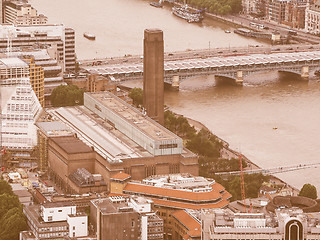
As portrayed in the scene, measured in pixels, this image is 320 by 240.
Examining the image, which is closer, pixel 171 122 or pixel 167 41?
pixel 171 122

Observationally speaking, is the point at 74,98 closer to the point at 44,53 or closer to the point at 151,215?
the point at 44,53

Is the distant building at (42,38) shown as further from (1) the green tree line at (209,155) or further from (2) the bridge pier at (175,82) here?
(1) the green tree line at (209,155)

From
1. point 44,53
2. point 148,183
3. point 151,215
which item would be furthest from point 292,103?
point 151,215

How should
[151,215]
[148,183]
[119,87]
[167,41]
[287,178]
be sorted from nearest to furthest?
[151,215] < [148,183] < [287,178] < [119,87] < [167,41]

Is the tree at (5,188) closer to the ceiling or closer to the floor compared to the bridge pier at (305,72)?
closer to the ceiling

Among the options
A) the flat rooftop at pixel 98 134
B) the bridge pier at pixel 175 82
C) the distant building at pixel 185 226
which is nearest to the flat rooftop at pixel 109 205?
the distant building at pixel 185 226

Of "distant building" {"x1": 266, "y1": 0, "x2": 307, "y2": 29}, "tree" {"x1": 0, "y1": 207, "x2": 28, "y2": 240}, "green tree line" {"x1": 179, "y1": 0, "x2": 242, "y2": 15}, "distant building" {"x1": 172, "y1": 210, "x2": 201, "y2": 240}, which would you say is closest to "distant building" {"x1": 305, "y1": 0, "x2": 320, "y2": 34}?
"distant building" {"x1": 266, "y1": 0, "x2": 307, "y2": 29}
